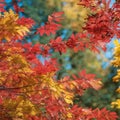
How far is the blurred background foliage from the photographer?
1745 centimetres

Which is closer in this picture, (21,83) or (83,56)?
(21,83)

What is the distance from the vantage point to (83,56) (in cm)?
1836

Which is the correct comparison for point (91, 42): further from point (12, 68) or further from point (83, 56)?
point (83, 56)

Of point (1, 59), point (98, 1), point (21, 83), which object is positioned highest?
point (98, 1)

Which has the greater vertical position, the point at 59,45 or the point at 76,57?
the point at 59,45

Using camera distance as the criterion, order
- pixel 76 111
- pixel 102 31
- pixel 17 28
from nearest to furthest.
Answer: pixel 102 31, pixel 17 28, pixel 76 111

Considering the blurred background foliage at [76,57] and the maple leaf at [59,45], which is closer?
the maple leaf at [59,45]

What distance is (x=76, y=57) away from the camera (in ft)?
60.8

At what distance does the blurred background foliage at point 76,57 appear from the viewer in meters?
17.5

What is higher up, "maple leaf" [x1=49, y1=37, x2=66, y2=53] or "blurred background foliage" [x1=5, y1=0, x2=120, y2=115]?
"maple leaf" [x1=49, y1=37, x2=66, y2=53]

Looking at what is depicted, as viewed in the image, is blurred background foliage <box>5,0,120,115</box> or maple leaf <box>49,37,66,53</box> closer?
maple leaf <box>49,37,66,53</box>

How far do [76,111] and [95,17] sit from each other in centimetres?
237

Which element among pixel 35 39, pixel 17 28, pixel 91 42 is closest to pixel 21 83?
pixel 17 28

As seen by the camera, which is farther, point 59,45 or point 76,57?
point 76,57
